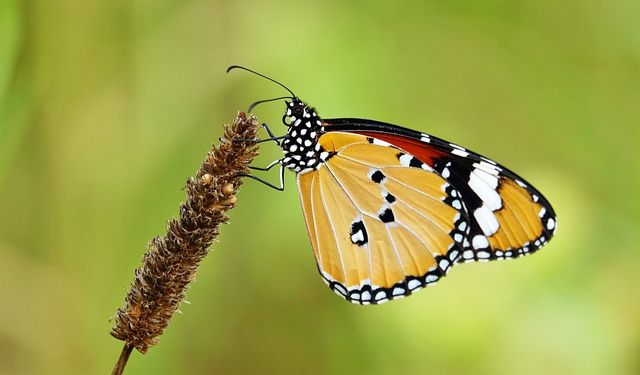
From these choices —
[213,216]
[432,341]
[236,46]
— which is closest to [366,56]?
[236,46]

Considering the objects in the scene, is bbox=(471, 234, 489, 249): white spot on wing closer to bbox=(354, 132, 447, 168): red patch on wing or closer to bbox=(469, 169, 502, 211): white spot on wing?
bbox=(469, 169, 502, 211): white spot on wing

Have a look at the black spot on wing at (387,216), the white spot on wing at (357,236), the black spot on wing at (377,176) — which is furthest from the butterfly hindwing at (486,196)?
the white spot on wing at (357,236)

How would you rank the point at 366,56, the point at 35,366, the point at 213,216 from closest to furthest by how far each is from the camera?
the point at 213,216 < the point at 35,366 < the point at 366,56

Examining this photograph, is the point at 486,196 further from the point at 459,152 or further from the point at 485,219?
the point at 459,152

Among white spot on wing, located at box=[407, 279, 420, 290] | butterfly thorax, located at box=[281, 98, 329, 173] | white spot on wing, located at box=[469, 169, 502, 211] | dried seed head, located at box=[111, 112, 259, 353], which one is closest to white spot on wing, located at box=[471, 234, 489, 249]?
white spot on wing, located at box=[469, 169, 502, 211]

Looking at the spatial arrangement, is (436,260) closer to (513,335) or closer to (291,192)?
(513,335)

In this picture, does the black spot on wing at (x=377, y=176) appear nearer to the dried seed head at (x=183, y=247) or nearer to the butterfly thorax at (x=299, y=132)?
the butterfly thorax at (x=299, y=132)
